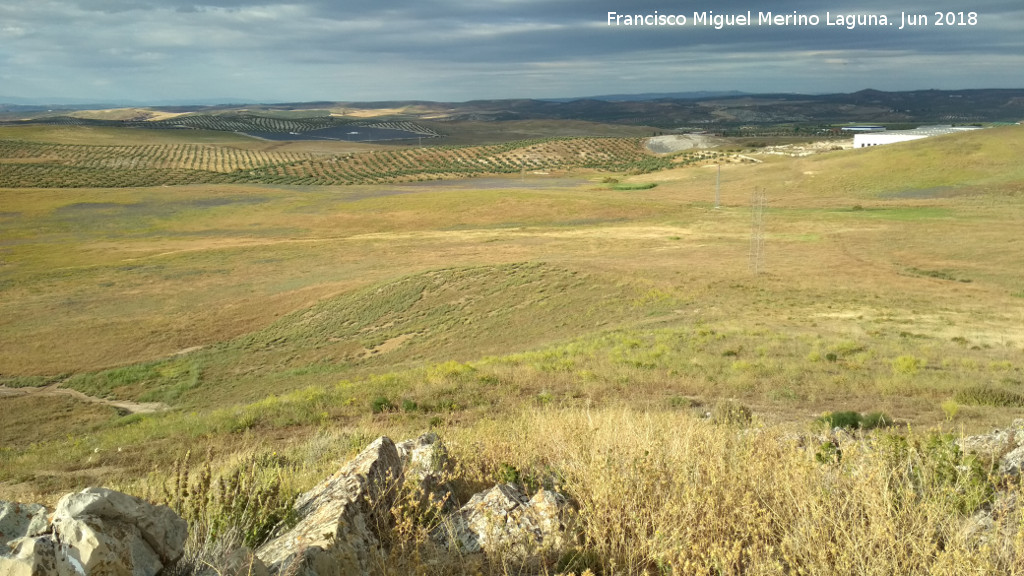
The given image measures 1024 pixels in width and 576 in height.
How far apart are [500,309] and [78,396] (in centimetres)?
1614

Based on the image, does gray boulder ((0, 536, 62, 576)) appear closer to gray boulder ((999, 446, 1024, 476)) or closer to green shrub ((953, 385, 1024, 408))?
gray boulder ((999, 446, 1024, 476))

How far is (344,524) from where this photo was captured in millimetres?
4258

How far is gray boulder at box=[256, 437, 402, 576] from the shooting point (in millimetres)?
3762

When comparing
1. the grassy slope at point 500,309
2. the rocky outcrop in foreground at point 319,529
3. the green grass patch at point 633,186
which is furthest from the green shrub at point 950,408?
the green grass patch at point 633,186

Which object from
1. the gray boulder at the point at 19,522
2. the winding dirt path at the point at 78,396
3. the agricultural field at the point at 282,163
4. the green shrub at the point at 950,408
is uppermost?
the agricultural field at the point at 282,163

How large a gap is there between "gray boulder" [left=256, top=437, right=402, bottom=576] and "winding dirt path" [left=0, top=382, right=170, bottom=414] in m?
19.1

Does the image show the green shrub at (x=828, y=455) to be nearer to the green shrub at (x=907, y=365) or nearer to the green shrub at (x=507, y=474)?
the green shrub at (x=507, y=474)

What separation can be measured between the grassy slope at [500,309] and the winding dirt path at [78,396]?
759 mm

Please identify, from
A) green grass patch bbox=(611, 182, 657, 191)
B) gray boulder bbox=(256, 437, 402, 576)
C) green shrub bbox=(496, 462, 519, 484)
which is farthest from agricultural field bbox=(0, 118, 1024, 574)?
green grass patch bbox=(611, 182, 657, 191)

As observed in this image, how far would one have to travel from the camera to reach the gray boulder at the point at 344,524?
12.3ft

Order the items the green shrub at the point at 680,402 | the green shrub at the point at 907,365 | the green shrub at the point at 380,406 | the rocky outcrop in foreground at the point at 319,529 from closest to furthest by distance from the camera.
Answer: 1. the rocky outcrop in foreground at the point at 319,529
2. the green shrub at the point at 680,402
3. the green shrub at the point at 380,406
4. the green shrub at the point at 907,365

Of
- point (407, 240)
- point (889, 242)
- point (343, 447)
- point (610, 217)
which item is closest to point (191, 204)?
point (407, 240)

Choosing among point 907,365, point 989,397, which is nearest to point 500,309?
point 907,365

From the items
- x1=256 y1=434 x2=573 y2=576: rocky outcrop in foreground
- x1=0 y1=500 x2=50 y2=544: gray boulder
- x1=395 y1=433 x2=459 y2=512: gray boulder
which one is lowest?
x1=395 y1=433 x2=459 y2=512: gray boulder
